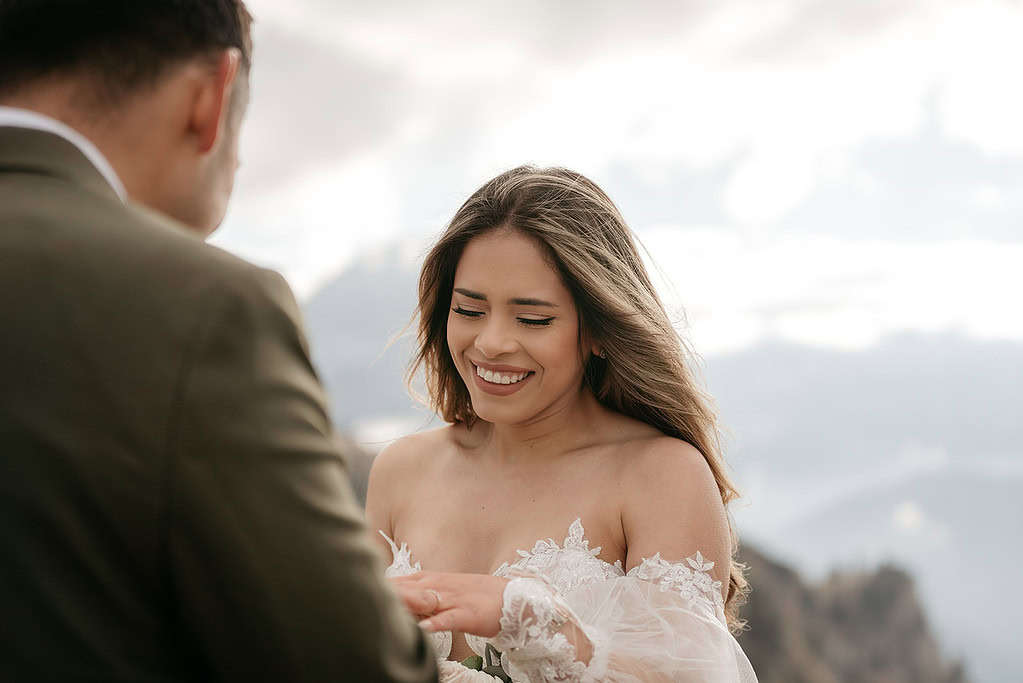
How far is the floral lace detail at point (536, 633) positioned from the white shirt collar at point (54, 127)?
150 cm

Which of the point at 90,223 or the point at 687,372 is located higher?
the point at 90,223

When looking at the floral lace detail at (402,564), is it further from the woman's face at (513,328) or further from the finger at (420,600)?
the finger at (420,600)

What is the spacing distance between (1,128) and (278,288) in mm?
539

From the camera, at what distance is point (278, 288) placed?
157 centimetres

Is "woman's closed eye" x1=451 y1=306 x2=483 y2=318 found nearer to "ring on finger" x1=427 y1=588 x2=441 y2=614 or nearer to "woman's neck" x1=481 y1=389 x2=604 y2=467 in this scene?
"woman's neck" x1=481 y1=389 x2=604 y2=467

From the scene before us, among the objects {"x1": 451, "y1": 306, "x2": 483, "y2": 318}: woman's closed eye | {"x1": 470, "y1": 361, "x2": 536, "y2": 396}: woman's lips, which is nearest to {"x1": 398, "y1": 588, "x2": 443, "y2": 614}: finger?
{"x1": 470, "y1": 361, "x2": 536, "y2": 396}: woman's lips

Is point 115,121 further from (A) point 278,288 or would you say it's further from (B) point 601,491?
(B) point 601,491

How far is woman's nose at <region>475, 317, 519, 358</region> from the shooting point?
11.4ft

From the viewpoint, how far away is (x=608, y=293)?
358 centimetres

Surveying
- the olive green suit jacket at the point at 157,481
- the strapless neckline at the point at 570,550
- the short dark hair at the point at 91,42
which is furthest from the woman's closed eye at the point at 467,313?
the olive green suit jacket at the point at 157,481

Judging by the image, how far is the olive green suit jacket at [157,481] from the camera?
1.43 metres

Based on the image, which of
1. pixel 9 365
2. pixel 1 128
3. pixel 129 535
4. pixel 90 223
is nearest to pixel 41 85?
pixel 1 128

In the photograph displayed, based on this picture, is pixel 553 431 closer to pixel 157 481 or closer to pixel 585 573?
pixel 585 573

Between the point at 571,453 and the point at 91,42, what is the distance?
2.40m
